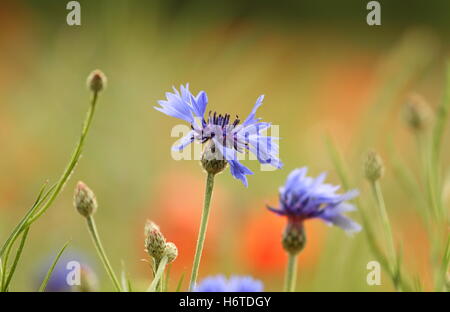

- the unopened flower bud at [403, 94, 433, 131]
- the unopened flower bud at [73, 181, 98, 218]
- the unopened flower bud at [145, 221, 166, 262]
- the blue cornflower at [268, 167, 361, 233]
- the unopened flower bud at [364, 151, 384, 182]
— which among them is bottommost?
the unopened flower bud at [145, 221, 166, 262]

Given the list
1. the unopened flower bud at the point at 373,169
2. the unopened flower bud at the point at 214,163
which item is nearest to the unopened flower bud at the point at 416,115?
the unopened flower bud at the point at 373,169

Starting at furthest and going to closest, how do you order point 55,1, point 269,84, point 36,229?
point 55,1 < point 269,84 < point 36,229

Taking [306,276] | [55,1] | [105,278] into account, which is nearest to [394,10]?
[55,1]

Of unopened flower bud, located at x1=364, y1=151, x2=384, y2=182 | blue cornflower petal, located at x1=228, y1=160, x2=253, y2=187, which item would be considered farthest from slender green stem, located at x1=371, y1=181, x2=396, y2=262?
blue cornflower petal, located at x1=228, y1=160, x2=253, y2=187

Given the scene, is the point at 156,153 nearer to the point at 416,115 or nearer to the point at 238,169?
the point at 416,115

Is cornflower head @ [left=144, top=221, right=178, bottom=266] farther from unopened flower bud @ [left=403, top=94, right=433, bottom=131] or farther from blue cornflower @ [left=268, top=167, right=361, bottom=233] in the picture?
unopened flower bud @ [left=403, top=94, right=433, bottom=131]
